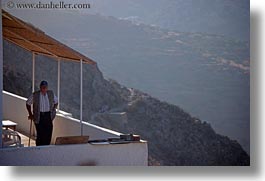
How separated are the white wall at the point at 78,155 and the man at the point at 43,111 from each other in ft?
3.05

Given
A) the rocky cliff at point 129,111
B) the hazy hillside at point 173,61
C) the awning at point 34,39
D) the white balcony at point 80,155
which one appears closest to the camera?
the white balcony at point 80,155

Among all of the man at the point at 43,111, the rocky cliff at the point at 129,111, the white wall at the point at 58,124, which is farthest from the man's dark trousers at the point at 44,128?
the rocky cliff at the point at 129,111

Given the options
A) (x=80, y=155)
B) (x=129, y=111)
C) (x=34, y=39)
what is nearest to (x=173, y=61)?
(x=129, y=111)

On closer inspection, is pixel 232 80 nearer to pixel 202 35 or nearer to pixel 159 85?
pixel 202 35

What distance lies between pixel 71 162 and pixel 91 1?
12.1 feet

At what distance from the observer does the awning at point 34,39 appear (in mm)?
7352

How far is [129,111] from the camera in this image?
1390 centimetres

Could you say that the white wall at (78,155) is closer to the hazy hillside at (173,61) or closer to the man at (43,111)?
the man at (43,111)

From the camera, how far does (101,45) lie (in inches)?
546

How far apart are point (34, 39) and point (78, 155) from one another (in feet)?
6.17

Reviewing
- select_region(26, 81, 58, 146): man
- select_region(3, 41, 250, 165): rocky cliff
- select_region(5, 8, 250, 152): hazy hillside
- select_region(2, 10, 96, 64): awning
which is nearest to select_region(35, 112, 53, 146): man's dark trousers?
select_region(26, 81, 58, 146): man

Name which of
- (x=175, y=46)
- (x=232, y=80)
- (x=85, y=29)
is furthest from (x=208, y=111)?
(x=85, y=29)

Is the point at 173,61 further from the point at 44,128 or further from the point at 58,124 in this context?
the point at 44,128

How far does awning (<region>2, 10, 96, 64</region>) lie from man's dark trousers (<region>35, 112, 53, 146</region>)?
0.92 metres
